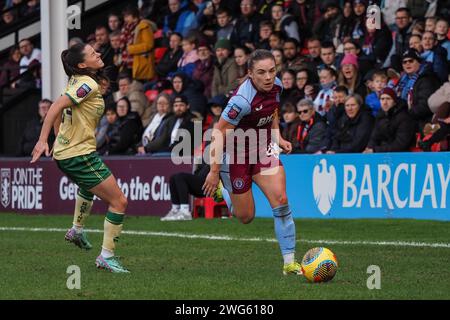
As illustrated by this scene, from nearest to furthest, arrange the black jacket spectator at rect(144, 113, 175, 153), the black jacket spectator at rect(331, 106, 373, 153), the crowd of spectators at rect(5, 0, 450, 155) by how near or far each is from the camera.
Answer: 1. the crowd of spectators at rect(5, 0, 450, 155)
2. the black jacket spectator at rect(331, 106, 373, 153)
3. the black jacket spectator at rect(144, 113, 175, 153)

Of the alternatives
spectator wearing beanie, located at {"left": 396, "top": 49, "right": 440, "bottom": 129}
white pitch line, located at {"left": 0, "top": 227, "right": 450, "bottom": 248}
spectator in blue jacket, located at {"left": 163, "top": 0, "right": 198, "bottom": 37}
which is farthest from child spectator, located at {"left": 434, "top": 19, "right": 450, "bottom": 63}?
spectator in blue jacket, located at {"left": 163, "top": 0, "right": 198, "bottom": 37}

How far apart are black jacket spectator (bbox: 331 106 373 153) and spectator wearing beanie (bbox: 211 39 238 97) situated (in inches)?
140

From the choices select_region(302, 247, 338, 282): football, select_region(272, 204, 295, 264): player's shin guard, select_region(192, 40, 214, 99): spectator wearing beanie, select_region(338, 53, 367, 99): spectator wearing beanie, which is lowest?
select_region(302, 247, 338, 282): football

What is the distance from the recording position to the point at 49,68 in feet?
70.8

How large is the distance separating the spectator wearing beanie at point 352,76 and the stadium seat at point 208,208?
290 centimetres

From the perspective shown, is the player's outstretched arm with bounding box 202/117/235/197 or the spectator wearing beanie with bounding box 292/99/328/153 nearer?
the player's outstretched arm with bounding box 202/117/235/197

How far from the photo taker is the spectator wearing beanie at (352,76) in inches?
734

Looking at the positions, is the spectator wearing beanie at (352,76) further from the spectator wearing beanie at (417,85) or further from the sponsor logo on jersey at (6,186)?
the sponsor logo on jersey at (6,186)

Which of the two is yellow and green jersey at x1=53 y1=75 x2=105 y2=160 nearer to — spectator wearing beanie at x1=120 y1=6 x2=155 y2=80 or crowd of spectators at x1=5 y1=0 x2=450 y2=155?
crowd of spectators at x1=5 y1=0 x2=450 y2=155

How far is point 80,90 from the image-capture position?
11148 mm

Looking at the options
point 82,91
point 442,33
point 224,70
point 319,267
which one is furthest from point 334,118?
point 319,267

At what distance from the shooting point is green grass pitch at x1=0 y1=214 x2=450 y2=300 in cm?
930

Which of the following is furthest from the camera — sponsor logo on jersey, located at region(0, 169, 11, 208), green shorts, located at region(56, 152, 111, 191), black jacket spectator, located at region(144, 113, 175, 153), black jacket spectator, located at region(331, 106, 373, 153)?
sponsor logo on jersey, located at region(0, 169, 11, 208)

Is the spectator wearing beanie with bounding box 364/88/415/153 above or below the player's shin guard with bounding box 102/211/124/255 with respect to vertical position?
above
